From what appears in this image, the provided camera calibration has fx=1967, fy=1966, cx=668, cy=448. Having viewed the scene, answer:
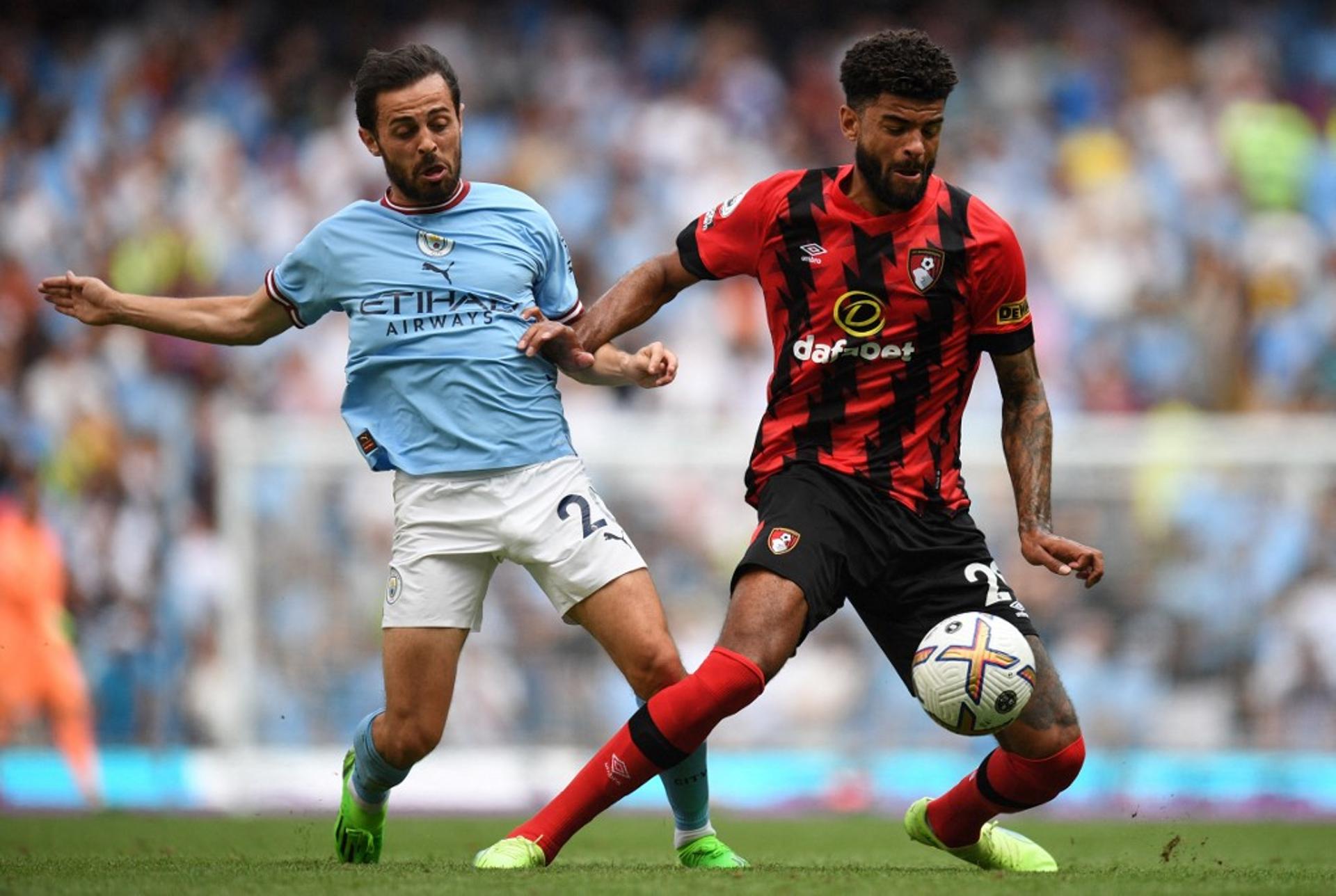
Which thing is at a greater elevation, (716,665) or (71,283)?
(71,283)

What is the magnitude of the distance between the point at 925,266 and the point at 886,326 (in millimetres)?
239

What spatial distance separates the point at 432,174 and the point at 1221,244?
10.2 metres

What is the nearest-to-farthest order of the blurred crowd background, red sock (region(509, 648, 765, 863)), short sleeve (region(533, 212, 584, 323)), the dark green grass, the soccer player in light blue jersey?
1. the dark green grass
2. red sock (region(509, 648, 765, 863))
3. the soccer player in light blue jersey
4. short sleeve (region(533, 212, 584, 323))
5. the blurred crowd background

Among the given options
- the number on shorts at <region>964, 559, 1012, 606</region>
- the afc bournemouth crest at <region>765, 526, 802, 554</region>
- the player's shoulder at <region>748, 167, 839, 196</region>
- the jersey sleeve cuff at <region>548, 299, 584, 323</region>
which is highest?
the player's shoulder at <region>748, 167, 839, 196</region>

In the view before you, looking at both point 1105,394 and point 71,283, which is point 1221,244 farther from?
point 71,283

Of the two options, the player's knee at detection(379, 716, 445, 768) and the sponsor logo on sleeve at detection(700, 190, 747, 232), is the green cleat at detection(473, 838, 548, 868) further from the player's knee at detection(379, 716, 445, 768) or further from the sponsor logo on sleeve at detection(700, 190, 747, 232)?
the sponsor logo on sleeve at detection(700, 190, 747, 232)

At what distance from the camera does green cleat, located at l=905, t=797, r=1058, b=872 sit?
708 centimetres

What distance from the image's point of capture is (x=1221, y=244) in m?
15.6

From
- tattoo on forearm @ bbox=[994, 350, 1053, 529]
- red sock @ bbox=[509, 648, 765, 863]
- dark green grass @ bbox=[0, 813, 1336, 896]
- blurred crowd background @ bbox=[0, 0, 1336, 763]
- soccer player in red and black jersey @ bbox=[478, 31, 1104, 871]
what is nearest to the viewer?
dark green grass @ bbox=[0, 813, 1336, 896]

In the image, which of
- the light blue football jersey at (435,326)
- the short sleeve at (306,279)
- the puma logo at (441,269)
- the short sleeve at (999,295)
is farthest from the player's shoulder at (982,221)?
the short sleeve at (306,279)

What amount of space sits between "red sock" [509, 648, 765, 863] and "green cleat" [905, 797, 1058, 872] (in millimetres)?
1108

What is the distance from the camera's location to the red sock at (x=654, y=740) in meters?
6.22

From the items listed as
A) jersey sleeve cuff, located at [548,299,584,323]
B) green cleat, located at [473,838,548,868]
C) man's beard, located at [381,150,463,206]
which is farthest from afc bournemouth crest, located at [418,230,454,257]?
green cleat, located at [473,838,548,868]

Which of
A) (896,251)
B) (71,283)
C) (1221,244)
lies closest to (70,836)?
(71,283)
